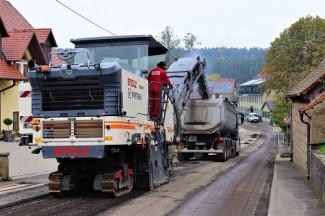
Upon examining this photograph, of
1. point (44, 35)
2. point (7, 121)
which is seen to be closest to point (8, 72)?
point (7, 121)

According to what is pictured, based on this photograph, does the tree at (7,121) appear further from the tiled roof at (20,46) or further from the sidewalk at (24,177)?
the sidewalk at (24,177)

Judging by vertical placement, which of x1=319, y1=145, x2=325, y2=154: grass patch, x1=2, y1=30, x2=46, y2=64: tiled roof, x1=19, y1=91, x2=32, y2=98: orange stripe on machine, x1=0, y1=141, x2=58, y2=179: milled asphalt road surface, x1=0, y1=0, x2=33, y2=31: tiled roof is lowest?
x1=0, y1=141, x2=58, y2=179: milled asphalt road surface

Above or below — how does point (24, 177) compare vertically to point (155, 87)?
below

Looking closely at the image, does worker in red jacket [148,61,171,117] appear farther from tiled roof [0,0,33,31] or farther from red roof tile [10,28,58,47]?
tiled roof [0,0,33,31]

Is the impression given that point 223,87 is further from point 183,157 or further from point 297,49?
point 183,157

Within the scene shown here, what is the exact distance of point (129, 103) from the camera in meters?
11.5

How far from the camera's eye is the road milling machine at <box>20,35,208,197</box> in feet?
36.3

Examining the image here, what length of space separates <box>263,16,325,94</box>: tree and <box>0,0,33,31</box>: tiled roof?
3106 centimetres

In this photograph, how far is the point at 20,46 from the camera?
1366 inches

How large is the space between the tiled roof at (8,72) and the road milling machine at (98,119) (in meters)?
20.2

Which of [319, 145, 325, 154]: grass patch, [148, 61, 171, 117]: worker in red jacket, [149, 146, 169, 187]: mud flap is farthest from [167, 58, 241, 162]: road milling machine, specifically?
[148, 61, 171, 117]: worker in red jacket

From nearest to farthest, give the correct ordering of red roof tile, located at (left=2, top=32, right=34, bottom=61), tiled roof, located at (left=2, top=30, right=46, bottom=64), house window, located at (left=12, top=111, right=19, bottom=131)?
1. red roof tile, located at (left=2, top=32, right=34, bottom=61)
2. tiled roof, located at (left=2, top=30, right=46, bottom=64)
3. house window, located at (left=12, top=111, right=19, bottom=131)

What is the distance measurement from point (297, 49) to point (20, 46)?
36.1m

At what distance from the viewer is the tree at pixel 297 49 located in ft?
190
